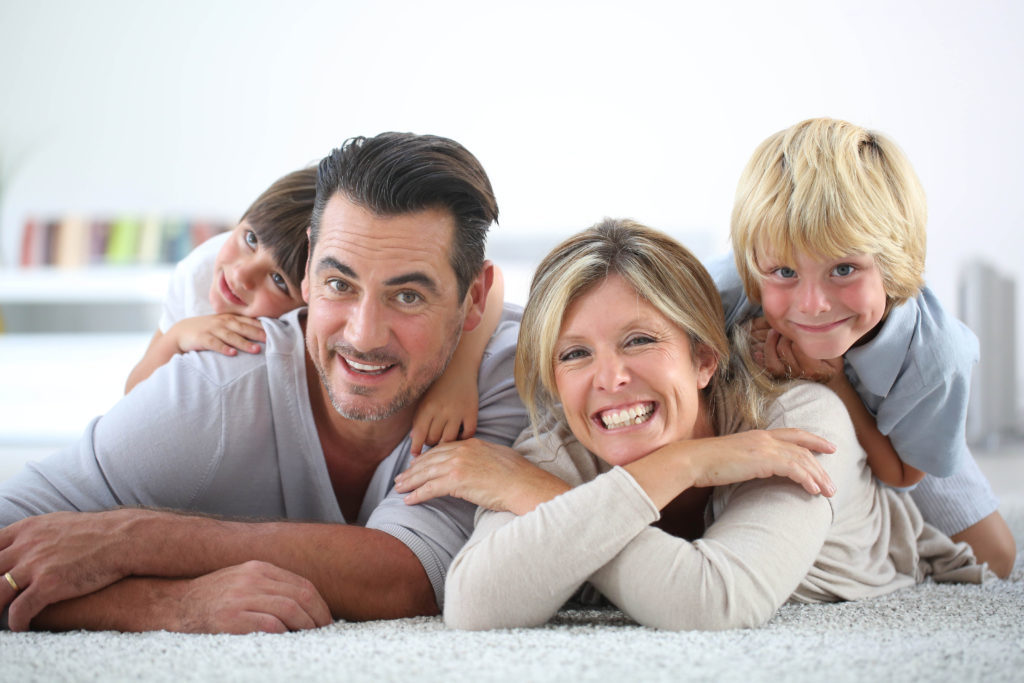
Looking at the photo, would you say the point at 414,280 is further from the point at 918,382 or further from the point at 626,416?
the point at 918,382

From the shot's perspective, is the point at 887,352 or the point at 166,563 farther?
the point at 887,352

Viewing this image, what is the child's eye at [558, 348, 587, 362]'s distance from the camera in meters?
1.56

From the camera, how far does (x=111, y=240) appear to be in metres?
4.81

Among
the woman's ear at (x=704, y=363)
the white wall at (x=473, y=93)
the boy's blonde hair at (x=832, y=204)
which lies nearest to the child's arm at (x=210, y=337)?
the woman's ear at (x=704, y=363)

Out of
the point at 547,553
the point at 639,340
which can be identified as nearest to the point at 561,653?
the point at 547,553

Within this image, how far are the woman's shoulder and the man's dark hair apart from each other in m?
0.30

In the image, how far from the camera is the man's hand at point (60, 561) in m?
1.43

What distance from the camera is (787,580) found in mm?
1365

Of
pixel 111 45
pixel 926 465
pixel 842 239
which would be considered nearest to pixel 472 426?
pixel 842 239

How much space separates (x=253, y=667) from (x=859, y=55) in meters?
5.19

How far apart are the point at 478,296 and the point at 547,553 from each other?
70 cm

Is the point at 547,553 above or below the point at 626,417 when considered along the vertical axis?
below

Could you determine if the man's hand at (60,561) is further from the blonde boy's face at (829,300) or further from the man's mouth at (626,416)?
the blonde boy's face at (829,300)

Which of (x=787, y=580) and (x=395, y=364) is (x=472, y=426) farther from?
(x=787, y=580)
